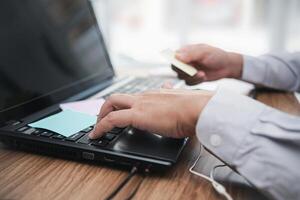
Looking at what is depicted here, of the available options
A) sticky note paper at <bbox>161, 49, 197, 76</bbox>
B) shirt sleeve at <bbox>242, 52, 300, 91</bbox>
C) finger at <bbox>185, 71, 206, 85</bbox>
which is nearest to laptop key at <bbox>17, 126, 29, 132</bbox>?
sticky note paper at <bbox>161, 49, 197, 76</bbox>

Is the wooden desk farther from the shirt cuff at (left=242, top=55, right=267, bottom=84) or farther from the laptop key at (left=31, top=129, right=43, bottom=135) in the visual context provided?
the shirt cuff at (left=242, top=55, right=267, bottom=84)

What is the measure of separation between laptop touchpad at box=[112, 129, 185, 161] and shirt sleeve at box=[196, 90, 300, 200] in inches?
2.0

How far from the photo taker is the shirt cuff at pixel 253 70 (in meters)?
0.97

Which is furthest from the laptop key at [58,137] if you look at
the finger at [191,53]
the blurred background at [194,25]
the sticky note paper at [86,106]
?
the blurred background at [194,25]

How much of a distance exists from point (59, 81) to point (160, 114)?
363 mm

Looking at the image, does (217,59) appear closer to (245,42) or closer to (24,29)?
(24,29)

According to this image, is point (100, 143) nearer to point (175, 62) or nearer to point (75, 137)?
point (75, 137)

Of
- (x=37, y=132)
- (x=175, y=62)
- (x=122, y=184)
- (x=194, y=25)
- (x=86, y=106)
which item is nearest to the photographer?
(x=122, y=184)

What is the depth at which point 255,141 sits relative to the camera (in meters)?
0.44

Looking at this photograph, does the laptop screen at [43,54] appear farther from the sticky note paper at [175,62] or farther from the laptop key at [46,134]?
the sticky note paper at [175,62]

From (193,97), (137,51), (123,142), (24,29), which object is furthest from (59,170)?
(137,51)

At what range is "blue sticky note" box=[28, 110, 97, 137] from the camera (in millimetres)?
548

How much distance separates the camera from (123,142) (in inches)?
20.0

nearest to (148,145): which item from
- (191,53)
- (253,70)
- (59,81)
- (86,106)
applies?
(86,106)
